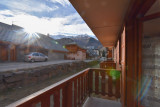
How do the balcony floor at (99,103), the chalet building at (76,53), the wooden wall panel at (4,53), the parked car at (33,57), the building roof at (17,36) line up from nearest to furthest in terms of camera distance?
the balcony floor at (99,103)
the wooden wall panel at (4,53)
the parked car at (33,57)
the building roof at (17,36)
the chalet building at (76,53)

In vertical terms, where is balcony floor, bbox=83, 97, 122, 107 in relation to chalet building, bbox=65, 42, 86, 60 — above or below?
below

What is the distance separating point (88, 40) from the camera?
6194cm

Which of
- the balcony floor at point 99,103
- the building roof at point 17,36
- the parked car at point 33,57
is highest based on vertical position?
the building roof at point 17,36

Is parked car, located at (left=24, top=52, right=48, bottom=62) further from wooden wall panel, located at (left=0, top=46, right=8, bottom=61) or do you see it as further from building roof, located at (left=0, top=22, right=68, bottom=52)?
wooden wall panel, located at (left=0, top=46, right=8, bottom=61)

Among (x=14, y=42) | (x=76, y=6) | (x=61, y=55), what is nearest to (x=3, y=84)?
(x=76, y=6)

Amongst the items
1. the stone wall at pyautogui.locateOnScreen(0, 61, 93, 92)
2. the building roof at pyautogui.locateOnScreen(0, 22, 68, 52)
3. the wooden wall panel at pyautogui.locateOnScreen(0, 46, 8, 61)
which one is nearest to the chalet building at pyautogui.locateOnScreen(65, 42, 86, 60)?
the building roof at pyautogui.locateOnScreen(0, 22, 68, 52)

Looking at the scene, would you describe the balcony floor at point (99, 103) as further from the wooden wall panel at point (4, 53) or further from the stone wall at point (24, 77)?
the wooden wall panel at point (4, 53)

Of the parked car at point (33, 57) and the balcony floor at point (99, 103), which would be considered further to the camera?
the parked car at point (33, 57)

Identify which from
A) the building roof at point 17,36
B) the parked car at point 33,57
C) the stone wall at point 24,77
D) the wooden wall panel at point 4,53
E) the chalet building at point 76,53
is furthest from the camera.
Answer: the chalet building at point 76,53

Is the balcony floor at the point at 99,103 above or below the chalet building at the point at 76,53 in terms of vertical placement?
below

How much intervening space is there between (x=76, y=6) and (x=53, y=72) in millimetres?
5744

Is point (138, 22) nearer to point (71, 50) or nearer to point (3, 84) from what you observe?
point (3, 84)

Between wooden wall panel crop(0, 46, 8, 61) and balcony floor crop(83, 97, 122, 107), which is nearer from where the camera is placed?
balcony floor crop(83, 97, 122, 107)

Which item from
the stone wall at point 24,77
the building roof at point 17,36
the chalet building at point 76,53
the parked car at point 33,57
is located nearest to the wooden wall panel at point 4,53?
the building roof at point 17,36
